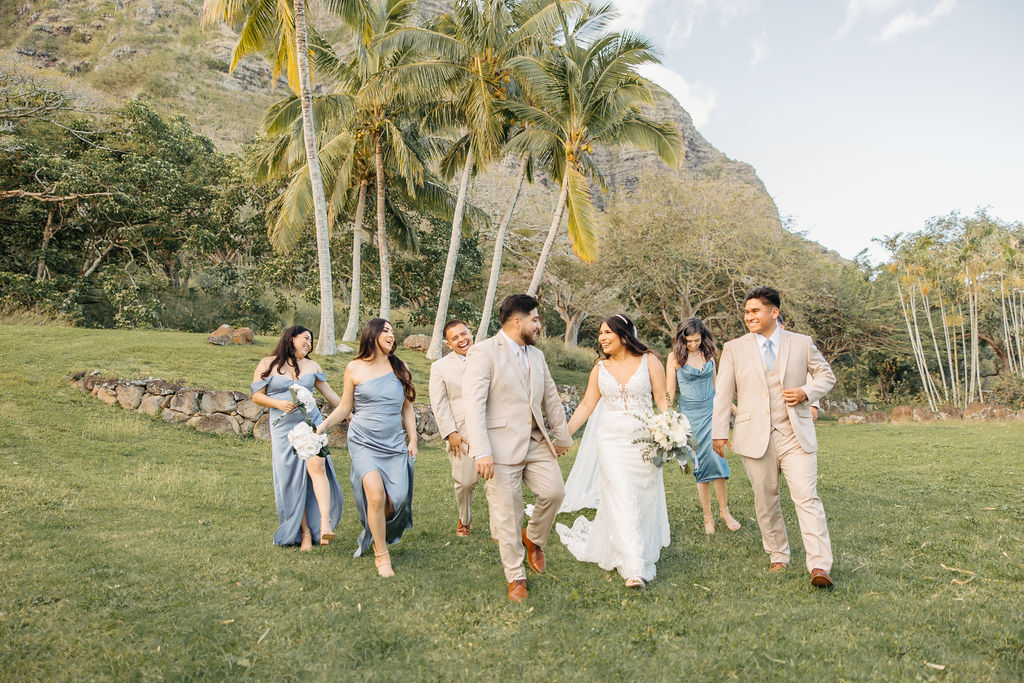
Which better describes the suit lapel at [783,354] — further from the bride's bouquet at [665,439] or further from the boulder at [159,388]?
the boulder at [159,388]

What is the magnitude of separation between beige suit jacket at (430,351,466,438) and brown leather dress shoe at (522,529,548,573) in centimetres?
156

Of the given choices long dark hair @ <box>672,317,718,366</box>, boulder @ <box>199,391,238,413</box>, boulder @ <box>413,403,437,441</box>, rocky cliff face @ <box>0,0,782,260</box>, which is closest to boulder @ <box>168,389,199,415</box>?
boulder @ <box>199,391,238,413</box>

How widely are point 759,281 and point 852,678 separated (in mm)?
23733

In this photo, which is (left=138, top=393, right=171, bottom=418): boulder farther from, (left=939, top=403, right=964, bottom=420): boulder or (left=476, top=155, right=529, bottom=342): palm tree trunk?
(left=939, top=403, right=964, bottom=420): boulder

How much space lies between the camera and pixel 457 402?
685 centimetres

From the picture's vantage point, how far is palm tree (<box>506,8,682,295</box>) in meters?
16.6

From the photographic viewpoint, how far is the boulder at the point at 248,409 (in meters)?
12.1

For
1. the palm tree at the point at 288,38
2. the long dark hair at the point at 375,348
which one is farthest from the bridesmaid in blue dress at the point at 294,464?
the palm tree at the point at 288,38

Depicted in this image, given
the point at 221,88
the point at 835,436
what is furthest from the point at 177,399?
the point at 221,88

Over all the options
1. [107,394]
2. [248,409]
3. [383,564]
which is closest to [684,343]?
[383,564]

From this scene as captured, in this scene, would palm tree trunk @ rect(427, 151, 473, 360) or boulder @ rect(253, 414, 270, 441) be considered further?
palm tree trunk @ rect(427, 151, 473, 360)

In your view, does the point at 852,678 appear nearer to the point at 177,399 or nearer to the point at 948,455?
the point at 948,455

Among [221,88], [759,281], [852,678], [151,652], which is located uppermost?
[221,88]

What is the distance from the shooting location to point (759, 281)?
25391 mm
